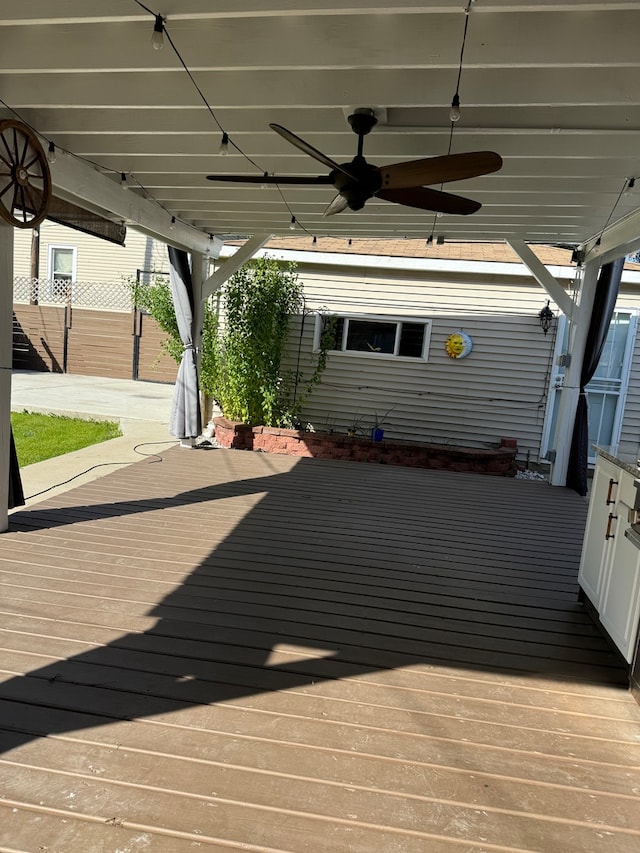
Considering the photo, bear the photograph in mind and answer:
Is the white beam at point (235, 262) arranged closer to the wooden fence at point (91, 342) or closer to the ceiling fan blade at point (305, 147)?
the ceiling fan blade at point (305, 147)

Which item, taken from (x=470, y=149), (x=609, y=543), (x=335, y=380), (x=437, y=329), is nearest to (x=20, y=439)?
(x=335, y=380)

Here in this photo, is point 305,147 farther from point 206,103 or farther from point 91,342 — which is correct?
point 91,342

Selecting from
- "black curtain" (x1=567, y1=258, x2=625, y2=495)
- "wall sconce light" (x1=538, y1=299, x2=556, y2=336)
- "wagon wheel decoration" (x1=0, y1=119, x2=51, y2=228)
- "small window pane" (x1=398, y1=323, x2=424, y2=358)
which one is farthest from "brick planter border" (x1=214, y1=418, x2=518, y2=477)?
"wagon wheel decoration" (x1=0, y1=119, x2=51, y2=228)

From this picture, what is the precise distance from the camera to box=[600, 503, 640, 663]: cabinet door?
2.69 m

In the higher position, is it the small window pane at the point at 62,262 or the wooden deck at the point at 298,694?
the small window pane at the point at 62,262

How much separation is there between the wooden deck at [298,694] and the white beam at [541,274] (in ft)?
10.1

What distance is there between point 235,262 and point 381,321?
2.25 metres

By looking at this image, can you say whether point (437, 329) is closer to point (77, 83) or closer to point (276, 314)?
point (276, 314)

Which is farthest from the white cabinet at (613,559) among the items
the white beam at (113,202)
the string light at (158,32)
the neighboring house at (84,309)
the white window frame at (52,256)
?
the white window frame at (52,256)

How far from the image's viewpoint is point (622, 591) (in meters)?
2.85

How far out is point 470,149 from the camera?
13.1 ft

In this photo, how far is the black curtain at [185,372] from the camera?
7078mm

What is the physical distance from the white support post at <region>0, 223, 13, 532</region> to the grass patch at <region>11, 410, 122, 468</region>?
92.6 inches

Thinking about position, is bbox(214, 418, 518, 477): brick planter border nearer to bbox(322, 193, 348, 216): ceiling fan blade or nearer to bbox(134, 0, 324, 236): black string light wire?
bbox(134, 0, 324, 236): black string light wire
